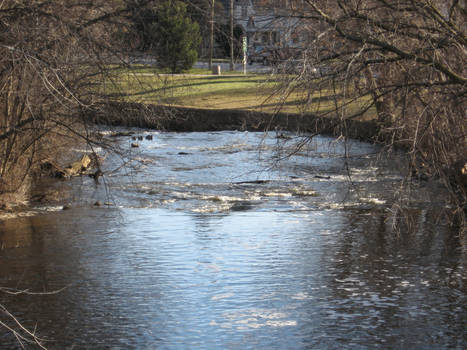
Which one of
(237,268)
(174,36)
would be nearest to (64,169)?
(174,36)

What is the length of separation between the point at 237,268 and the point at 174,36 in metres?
15.8

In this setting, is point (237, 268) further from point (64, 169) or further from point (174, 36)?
point (174, 36)

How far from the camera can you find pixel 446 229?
46.9 ft

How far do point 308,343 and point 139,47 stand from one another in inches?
329

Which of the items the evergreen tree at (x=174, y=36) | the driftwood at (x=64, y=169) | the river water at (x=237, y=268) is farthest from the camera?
the driftwood at (x=64, y=169)

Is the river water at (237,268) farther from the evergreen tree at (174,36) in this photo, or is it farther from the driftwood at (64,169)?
the evergreen tree at (174,36)

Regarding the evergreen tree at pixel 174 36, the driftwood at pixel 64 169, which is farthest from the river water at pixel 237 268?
the evergreen tree at pixel 174 36

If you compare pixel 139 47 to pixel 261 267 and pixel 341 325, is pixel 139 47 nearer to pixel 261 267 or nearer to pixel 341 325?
pixel 261 267

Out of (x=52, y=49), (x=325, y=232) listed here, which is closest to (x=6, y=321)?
(x=52, y=49)

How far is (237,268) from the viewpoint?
38.8 ft

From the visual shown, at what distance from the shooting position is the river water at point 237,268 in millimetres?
9336

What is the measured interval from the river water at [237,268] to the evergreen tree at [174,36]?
3254 mm

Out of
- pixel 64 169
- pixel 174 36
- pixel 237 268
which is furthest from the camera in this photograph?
pixel 174 36

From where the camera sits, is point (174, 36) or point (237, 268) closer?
point (237, 268)
